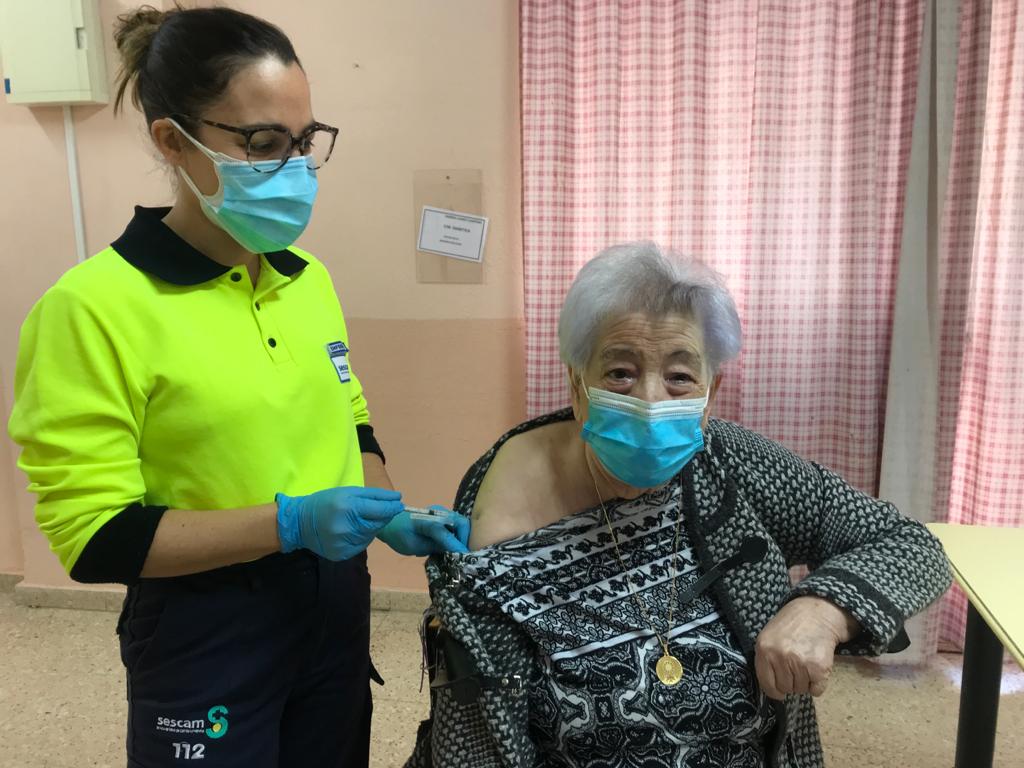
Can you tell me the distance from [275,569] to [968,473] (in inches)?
85.9

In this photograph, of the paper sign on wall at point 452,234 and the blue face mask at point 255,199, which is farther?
the paper sign on wall at point 452,234

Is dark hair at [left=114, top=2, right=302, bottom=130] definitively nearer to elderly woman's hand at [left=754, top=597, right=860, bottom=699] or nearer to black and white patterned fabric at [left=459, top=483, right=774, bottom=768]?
black and white patterned fabric at [left=459, top=483, right=774, bottom=768]

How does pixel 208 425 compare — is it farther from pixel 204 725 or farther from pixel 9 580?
pixel 9 580

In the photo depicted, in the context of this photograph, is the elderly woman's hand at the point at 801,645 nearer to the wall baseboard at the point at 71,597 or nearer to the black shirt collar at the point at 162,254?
the black shirt collar at the point at 162,254

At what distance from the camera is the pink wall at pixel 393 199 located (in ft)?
8.31

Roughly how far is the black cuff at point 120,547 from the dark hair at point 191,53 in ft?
1.84

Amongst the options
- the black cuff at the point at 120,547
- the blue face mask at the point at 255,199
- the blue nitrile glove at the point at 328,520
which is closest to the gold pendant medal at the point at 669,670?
the blue nitrile glove at the point at 328,520

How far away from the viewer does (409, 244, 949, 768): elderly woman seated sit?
44.5 inches

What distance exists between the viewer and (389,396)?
2.78 m

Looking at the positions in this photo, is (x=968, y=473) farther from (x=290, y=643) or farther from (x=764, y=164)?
(x=290, y=643)

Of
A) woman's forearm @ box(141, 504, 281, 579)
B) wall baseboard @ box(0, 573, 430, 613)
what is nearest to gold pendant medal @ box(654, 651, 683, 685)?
woman's forearm @ box(141, 504, 281, 579)

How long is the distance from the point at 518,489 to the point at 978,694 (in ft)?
4.27

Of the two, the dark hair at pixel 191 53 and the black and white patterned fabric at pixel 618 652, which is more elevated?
the dark hair at pixel 191 53

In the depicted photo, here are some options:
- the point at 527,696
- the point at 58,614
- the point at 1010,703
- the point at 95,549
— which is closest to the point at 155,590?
the point at 95,549
